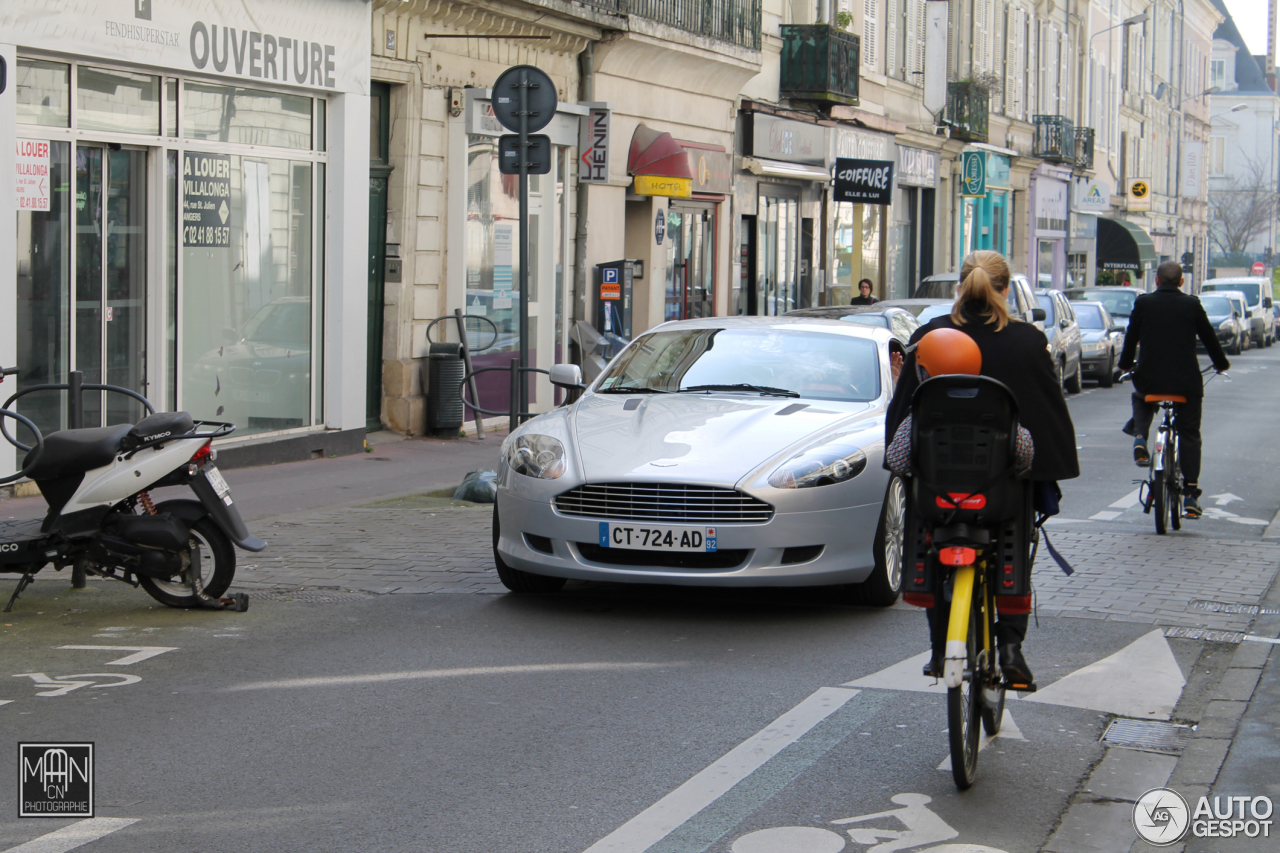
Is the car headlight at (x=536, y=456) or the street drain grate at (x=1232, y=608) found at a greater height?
the car headlight at (x=536, y=456)

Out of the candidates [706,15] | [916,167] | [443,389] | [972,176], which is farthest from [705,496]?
[972,176]

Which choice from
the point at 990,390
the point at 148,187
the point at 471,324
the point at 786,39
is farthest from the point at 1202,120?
the point at 990,390

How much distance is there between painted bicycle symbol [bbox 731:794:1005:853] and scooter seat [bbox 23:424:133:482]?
422cm

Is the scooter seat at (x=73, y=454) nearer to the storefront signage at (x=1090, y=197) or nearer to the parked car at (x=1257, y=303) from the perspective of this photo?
the parked car at (x=1257, y=303)

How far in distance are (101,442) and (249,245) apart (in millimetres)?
6654

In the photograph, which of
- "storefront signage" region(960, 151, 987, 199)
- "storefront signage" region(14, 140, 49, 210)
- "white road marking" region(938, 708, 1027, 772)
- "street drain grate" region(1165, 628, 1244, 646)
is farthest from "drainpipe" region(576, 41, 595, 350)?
"storefront signage" region(960, 151, 987, 199)

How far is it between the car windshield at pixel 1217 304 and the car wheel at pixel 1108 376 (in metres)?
16.4

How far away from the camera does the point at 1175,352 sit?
1102 centimetres

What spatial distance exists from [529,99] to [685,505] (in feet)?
17.9

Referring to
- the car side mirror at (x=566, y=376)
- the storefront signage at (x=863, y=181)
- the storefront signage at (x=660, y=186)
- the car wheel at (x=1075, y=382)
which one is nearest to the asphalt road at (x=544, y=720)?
the car side mirror at (x=566, y=376)

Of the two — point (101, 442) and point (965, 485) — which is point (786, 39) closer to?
point (101, 442)

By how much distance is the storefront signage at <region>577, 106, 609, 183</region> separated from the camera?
19422 millimetres

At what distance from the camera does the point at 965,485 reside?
5090 mm

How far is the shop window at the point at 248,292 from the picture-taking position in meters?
13.3
